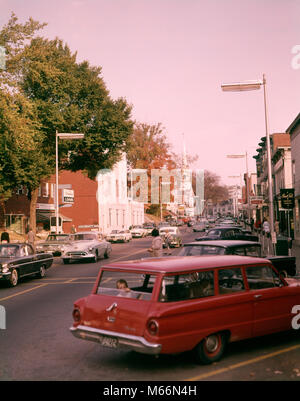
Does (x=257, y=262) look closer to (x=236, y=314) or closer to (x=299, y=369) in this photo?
(x=236, y=314)

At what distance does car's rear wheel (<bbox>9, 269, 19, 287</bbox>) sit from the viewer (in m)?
16.4

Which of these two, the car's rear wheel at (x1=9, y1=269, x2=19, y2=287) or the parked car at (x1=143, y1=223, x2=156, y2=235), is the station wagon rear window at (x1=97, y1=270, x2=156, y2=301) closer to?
the car's rear wheel at (x1=9, y1=269, x2=19, y2=287)

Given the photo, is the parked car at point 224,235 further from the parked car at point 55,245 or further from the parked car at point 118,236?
the parked car at point 118,236

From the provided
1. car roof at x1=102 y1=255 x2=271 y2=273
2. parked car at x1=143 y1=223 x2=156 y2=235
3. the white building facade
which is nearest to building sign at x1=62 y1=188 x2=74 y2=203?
the white building facade

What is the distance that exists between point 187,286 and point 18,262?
1121 cm

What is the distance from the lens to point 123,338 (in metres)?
6.63

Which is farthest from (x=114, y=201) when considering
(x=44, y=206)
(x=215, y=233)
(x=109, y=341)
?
(x=109, y=341)

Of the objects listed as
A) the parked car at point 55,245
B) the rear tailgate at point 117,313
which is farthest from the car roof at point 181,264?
the parked car at point 55,245

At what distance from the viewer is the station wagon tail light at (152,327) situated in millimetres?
6373

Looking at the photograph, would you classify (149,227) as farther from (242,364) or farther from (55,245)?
(242,364)

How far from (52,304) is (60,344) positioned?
4.30 metres

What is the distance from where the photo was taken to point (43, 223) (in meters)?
52.7

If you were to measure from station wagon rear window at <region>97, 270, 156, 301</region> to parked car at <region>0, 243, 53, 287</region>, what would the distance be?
9.61 metres

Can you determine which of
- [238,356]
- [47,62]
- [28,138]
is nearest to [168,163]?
[47,62]
